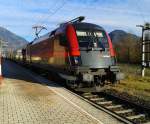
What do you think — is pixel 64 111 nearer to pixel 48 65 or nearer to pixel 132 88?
pixel 132 88

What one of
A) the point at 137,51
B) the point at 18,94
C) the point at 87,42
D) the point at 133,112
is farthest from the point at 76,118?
the point at 137,51

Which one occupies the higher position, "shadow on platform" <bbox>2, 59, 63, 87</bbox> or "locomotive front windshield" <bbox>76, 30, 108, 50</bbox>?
"locomotive front windshield" <bbox>76, 30, 108, 50</bbox>

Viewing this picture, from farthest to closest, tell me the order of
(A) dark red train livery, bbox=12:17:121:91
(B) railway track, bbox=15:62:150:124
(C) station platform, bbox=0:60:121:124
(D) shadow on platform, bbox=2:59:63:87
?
(D) shadow on platform, bbox=2:59:63:87, (A) dark red train livery, bbox=12:17:121:91, (B) railway track, bbox=15:62:150:124, (C) station platform, bbox=0:60:121:124

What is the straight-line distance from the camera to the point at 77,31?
51.2ft

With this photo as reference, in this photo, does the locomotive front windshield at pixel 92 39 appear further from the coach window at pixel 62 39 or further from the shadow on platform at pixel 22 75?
the shadow on platform at pixel 22 75

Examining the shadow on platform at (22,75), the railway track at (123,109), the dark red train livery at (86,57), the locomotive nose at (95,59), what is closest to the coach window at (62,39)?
the dark red train livery at (86,57)

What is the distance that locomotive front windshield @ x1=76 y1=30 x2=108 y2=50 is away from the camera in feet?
50.3

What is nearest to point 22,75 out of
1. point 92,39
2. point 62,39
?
point 62,39

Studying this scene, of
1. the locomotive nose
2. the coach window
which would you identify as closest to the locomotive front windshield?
the locomotive nose

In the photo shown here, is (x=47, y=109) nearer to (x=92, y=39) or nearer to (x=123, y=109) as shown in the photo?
(x=123, y=109)

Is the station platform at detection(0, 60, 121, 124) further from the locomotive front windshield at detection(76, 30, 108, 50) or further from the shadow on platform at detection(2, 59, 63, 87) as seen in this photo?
the shadow on platform at detection(2, 59, 63, 87)

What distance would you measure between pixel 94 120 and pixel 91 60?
19.6 feet

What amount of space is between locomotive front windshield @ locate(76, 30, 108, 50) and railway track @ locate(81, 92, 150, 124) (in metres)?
2.27

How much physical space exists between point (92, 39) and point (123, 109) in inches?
197
